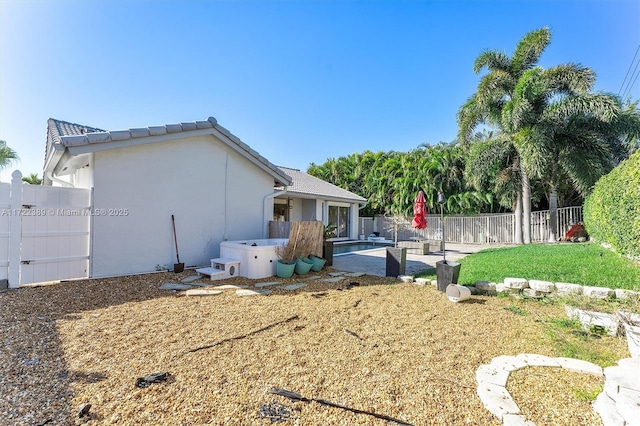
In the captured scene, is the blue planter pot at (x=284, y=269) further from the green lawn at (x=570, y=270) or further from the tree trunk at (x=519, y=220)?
the tree trunk at (x=519, y=220)

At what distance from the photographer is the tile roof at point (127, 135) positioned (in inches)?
277

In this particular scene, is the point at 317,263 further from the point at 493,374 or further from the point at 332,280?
the point at 493,374

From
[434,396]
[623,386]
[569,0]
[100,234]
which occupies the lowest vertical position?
[434,396]

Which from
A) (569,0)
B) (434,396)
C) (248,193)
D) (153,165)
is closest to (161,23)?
(153,165)

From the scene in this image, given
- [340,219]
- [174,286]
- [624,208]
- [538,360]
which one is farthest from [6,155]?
[624,208]

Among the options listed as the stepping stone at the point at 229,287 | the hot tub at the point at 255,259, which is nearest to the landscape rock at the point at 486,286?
the hot tub at the point at 255,259

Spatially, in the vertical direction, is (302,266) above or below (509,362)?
above

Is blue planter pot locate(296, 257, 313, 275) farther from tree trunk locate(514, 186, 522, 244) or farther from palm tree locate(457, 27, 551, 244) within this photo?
tree trunk locate(514, 186, 522, 244)

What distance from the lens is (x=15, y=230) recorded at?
6.57m

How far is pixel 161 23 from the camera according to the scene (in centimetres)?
923

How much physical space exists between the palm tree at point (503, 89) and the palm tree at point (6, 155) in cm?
3089

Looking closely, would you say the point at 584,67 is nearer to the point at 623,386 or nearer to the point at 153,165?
the point at 623,386

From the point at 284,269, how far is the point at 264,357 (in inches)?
192

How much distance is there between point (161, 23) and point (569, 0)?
14090mm
